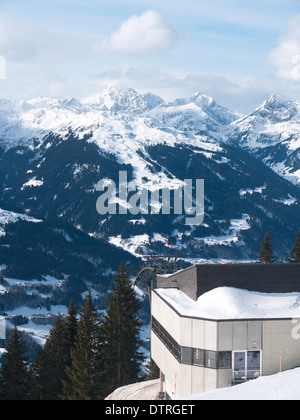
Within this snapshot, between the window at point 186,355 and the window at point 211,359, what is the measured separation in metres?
1.69

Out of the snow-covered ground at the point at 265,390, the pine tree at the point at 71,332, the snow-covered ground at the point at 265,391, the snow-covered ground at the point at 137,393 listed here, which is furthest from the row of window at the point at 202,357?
the pine tree at the point at 71,332

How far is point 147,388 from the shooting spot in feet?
246

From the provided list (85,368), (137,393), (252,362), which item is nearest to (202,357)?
(252,362)

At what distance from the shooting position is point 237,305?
197 feet

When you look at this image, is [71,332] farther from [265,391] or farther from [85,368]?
[265,391]

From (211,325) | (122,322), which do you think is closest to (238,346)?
(211,325)

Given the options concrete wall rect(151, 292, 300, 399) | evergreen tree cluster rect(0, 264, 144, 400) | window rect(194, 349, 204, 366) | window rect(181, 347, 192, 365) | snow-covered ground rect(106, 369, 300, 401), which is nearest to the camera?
snow-covered ground rect(106, 369, 300, 401)

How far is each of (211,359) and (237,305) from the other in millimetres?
5683

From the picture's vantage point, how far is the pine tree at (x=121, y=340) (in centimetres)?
8156

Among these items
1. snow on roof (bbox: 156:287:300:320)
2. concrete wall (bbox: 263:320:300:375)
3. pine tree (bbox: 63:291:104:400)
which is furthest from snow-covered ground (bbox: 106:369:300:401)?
pine tree (bbox: 63:291:104:400)

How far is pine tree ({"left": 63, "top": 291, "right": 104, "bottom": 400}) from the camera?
2918 inches

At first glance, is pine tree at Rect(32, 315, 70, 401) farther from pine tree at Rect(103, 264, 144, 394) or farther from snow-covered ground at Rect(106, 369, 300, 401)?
snow-covered ground at Rect(106, 369, 300, 401)
